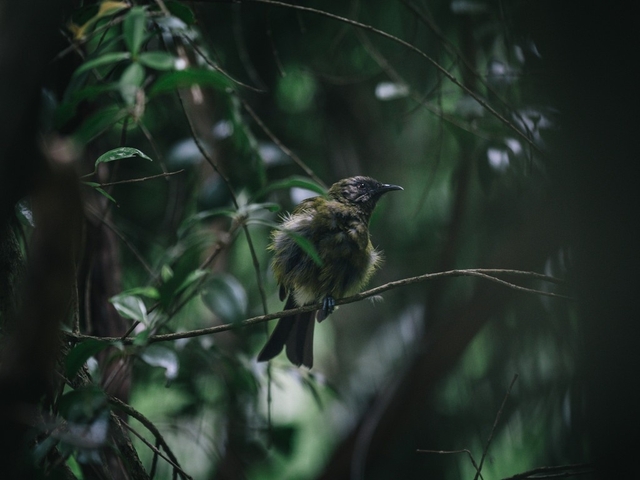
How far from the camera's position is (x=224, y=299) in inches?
85.4

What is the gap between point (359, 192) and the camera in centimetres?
445

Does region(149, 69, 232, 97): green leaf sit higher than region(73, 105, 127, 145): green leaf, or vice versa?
region(149, 69, 232, 97): green leaf

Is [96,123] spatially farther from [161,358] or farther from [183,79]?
[161,358]

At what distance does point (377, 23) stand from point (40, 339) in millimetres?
3932

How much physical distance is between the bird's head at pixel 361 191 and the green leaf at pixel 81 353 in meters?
2.60

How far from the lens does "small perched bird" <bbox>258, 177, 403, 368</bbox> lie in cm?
380

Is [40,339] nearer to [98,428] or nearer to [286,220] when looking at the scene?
[98,428]

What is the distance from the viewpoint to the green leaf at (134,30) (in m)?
1.98

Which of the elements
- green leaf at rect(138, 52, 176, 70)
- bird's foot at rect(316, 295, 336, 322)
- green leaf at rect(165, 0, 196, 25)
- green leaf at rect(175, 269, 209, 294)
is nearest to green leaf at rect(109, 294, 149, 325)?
green leaf at rect(175, 269, 209, 294)

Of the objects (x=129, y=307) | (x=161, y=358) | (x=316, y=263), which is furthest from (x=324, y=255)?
(x=129, y=307)

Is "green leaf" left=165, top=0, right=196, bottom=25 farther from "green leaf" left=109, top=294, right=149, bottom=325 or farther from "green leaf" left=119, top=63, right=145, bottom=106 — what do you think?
"green leaf" left=109, top=294, right=149, bottom=325

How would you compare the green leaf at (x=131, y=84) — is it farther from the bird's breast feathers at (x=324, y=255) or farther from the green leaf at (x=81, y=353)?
the bird's breast feathers at (x=324, y=255)

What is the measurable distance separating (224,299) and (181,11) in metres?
1.32

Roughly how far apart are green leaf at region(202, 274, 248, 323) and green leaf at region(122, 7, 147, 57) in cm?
84
